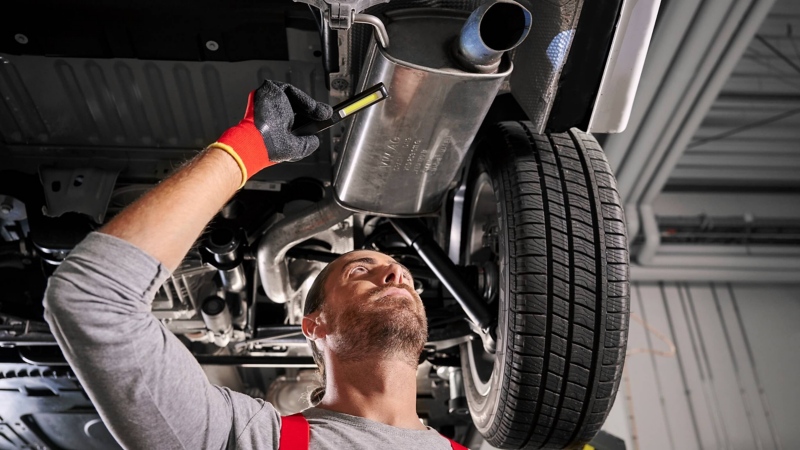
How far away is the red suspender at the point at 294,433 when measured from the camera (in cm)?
120

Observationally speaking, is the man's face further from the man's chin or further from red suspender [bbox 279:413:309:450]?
red suspender [bbox 279:413:309:450]

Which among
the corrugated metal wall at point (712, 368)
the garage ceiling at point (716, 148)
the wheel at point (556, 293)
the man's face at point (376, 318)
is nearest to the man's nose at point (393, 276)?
the man's face at point (376, 318)

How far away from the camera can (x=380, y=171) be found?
1.71m

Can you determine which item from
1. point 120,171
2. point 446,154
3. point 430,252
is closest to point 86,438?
point 120,171

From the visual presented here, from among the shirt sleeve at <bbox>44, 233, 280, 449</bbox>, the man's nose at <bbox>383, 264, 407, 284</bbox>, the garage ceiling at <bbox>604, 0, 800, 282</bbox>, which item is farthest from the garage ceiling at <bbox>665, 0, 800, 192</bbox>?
the shirt sleeve at <bbox>44, 233, 280, 449</bbox>

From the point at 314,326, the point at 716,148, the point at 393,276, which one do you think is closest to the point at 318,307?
the point at 314,326

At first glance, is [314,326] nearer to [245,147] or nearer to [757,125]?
[245,147]

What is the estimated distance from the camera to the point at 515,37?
1367 millimetres

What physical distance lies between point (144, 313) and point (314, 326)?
682 millimetres

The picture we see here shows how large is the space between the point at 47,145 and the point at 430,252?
1.32 m

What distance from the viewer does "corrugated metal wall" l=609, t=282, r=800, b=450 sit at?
15.1 feet

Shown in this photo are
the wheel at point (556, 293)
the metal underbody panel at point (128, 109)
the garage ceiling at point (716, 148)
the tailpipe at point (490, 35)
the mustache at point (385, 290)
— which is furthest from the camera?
the garage ceiling at point (716, 148)

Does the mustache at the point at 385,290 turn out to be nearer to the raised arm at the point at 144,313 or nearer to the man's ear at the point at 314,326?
the man's ear at the point at 314,326

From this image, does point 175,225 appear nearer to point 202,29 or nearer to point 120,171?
point 202,29
